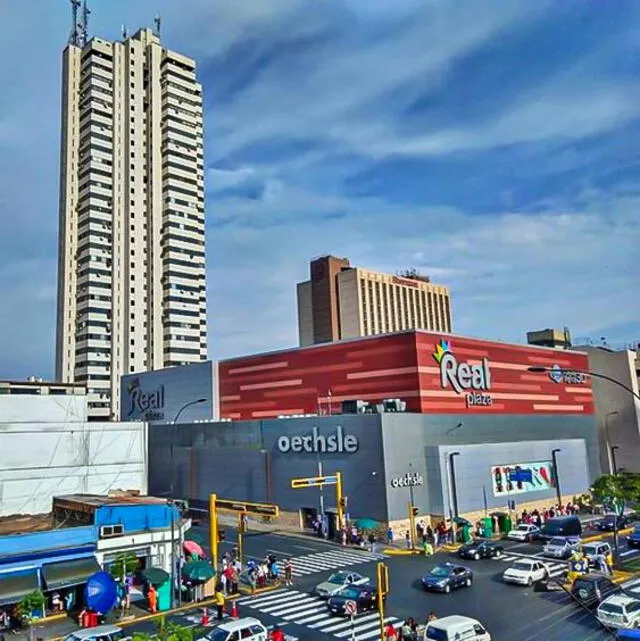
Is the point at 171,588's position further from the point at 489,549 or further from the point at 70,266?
the point at 70,266

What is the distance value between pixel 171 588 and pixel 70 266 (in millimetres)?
93909

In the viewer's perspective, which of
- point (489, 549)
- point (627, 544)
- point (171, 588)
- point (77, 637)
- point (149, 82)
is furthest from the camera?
point (149, 82)

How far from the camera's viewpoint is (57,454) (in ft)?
220

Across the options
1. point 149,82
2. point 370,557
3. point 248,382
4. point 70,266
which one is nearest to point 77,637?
point 370,557

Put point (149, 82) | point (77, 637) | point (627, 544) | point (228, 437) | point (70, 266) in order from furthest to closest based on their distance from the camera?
point (149, 82), point (70, 266), point (228, 437), point (627, 544), point (77, 637)

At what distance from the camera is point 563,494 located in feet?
223

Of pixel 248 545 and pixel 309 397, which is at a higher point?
pixel 309 397

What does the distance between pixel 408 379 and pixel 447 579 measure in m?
24.6

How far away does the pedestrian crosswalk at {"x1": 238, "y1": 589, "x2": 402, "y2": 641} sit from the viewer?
29047mm

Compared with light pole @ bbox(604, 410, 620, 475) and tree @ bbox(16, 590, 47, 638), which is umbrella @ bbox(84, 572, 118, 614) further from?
light pole @ bbox(604, 410, 620, 475)

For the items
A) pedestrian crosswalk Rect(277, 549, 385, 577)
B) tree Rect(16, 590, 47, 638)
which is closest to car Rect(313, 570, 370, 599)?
pedestrian crosswalk Rect(277, 549, 385, 577)

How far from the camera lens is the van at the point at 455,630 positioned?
24922mm

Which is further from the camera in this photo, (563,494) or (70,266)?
(70,266)

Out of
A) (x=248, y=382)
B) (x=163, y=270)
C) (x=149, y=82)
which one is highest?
(x=149, y=82)
